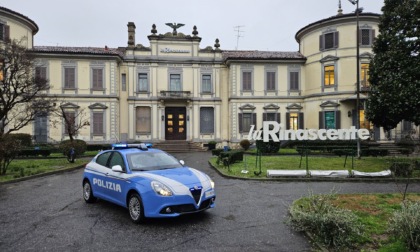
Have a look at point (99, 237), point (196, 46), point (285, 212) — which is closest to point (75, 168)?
point (99, 237)

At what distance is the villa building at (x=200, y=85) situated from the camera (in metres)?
26.6

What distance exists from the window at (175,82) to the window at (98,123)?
7.33 meters

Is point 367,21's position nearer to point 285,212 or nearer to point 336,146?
point 336,146

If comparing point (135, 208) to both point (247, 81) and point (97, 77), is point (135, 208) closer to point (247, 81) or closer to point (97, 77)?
point (97, 77)

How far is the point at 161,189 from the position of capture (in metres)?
5.77

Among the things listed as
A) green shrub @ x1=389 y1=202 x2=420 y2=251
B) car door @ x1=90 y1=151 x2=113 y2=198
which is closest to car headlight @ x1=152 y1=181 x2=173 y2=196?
car door @ x1=90 y1=151 x2=113 y2=198

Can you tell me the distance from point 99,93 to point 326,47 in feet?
73.3

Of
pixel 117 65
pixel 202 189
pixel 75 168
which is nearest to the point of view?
pixel 202 189

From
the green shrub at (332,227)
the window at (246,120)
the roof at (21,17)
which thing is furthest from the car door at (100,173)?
the roof at (21,17)

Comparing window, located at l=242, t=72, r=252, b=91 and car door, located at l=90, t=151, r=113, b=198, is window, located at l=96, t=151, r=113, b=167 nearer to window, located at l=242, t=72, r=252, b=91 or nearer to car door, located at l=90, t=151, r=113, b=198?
car door, located at l=90, t=151, r=113, b=198

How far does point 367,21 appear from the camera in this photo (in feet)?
85.7

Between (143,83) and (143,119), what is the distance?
3.67 m

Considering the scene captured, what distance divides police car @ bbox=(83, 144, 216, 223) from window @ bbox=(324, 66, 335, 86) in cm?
2400

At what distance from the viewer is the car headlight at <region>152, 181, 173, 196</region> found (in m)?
5.73
